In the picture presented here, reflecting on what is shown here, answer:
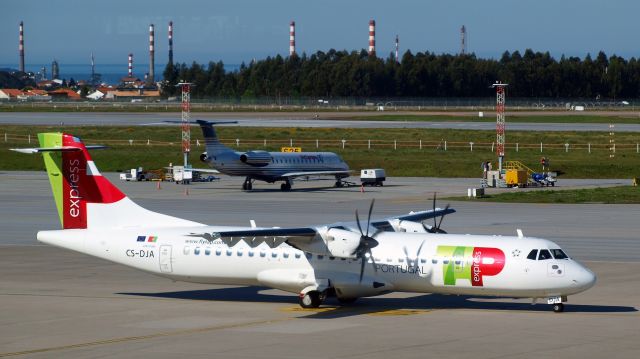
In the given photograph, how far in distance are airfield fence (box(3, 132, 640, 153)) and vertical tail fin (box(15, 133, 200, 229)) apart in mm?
73398

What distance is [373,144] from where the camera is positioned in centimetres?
11450

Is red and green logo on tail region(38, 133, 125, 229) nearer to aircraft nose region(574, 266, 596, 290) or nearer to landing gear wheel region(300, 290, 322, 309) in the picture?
landing gear wheel region(300, 290, 322, 309)

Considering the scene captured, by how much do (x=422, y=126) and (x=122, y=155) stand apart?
48.3 metres

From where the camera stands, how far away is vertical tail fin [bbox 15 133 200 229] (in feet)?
117

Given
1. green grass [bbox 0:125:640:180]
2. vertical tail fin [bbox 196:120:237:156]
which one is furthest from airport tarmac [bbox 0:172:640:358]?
green grass [bbox 0:125:640:180]

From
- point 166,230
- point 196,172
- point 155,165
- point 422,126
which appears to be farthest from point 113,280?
point 422,126

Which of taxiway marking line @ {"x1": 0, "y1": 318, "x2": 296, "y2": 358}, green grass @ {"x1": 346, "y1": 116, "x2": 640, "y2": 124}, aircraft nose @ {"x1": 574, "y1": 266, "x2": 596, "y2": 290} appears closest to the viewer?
taxiway marking line @ {"x1": 0, "y1": 318, "x2": 296, "y2": 358}

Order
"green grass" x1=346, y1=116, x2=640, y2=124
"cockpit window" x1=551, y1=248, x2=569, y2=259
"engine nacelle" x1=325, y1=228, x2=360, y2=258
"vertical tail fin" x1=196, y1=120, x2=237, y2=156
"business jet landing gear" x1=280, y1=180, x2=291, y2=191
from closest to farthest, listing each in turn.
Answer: "cockpit window" x1=551, y1=248, x2=569, y2=259 → "engine nacelle" x1=325, y1=228, x2=360, y2=258 → "vertical tail fin" x1=196, y1=120, x2=237, y2=156 → "business jet landing gear" x1=280, y1=180, x2=291, y2=191 → "green grass" x1=346, y1=116, x2=640, y2=124

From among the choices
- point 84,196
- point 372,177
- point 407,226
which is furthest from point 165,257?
point 372,177

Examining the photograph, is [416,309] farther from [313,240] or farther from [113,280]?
[113,280]

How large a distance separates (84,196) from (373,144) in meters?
79.8

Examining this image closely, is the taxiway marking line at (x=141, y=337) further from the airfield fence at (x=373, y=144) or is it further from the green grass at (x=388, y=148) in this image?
the airfield fence at (x=373, y=144)

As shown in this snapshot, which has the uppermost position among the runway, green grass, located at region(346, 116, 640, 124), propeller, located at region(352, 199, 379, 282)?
green grass, located at region(346, 116, 640, 124)

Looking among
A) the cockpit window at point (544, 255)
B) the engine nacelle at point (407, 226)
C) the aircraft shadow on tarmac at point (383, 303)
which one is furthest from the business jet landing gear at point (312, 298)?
the cockpit window at point (544, 255)
